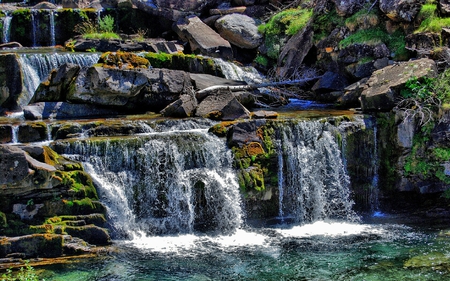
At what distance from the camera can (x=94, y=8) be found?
23.7 metres

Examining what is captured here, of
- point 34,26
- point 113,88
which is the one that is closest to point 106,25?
point 34,26

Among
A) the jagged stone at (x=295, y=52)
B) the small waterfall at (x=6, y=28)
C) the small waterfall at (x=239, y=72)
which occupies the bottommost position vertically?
the small waterfall at (x=239, y=72)

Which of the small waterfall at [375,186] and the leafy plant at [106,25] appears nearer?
the small waterfall at [375,186]

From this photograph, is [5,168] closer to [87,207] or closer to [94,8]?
[87,207]

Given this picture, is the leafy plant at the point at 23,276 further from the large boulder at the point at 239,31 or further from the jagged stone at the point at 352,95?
the large boulder at the point at 239,31

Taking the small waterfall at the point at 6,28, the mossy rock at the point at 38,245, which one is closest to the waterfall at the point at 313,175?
the mossy rock at the point at 38,245

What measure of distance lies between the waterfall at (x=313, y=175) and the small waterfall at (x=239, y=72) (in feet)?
20.6

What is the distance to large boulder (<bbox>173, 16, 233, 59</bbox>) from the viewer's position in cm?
2150

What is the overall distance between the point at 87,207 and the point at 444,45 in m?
10.7

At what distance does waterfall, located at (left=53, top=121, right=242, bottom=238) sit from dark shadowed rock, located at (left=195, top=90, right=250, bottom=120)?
94.4 inches

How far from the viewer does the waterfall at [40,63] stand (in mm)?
16750

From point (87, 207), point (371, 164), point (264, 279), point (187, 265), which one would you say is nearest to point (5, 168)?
point (87, 207)

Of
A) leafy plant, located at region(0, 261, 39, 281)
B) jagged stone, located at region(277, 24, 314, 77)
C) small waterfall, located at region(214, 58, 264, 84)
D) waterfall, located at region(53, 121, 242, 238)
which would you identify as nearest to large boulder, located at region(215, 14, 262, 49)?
small waterfall, located at region(214, 58, 264, 84)

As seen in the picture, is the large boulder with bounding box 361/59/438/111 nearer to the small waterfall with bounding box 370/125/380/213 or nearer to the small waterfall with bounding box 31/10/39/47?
the small waterfall with bounding box 370/125/380/213
